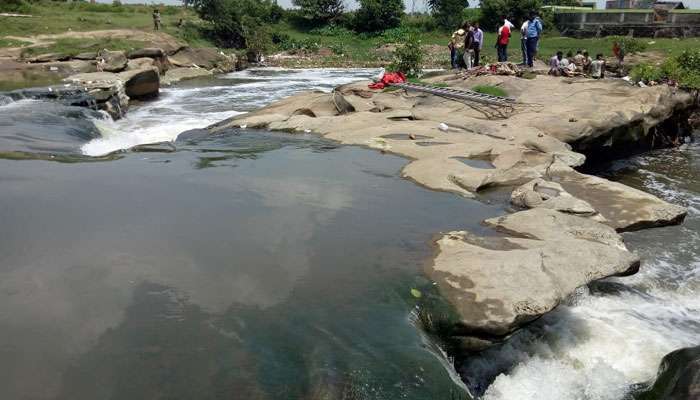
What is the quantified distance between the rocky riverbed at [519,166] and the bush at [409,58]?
128 cm

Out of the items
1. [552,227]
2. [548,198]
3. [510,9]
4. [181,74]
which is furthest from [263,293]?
[510,9]

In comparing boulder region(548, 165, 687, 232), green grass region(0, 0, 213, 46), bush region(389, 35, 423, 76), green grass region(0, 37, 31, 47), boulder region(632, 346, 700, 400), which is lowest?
boulder region(632, 346, 700, 400)

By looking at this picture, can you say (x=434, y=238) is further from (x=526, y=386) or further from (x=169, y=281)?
(x=169, y=281)

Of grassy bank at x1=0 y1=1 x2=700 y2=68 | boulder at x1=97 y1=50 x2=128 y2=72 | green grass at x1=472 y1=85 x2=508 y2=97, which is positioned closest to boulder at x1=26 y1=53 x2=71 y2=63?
grassy bank at x1=0 y1=1 x2=700 y2=68

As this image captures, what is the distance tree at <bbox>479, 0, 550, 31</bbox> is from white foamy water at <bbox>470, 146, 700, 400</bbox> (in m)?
39.2

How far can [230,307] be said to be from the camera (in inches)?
195

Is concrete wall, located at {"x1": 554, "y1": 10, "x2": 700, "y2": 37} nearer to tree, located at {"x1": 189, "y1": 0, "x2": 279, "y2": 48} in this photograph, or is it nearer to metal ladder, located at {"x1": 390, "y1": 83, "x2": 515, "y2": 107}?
tree, located at {"x1": 189, "y1": 0, "x2": 279, "y2": 48}

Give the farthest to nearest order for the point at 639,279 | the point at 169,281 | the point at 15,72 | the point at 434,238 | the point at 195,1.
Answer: the point at 195,1, the point at 15,72, the point at 639,279, the point at 434,238, the point at 169,281

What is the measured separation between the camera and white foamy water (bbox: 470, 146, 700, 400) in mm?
4973

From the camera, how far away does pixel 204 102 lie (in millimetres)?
21094

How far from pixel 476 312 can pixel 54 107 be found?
1325 cm

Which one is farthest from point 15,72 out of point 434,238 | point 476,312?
point 476,312

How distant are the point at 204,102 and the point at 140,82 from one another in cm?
257

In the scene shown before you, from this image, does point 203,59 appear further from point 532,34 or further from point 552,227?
point 552,227
